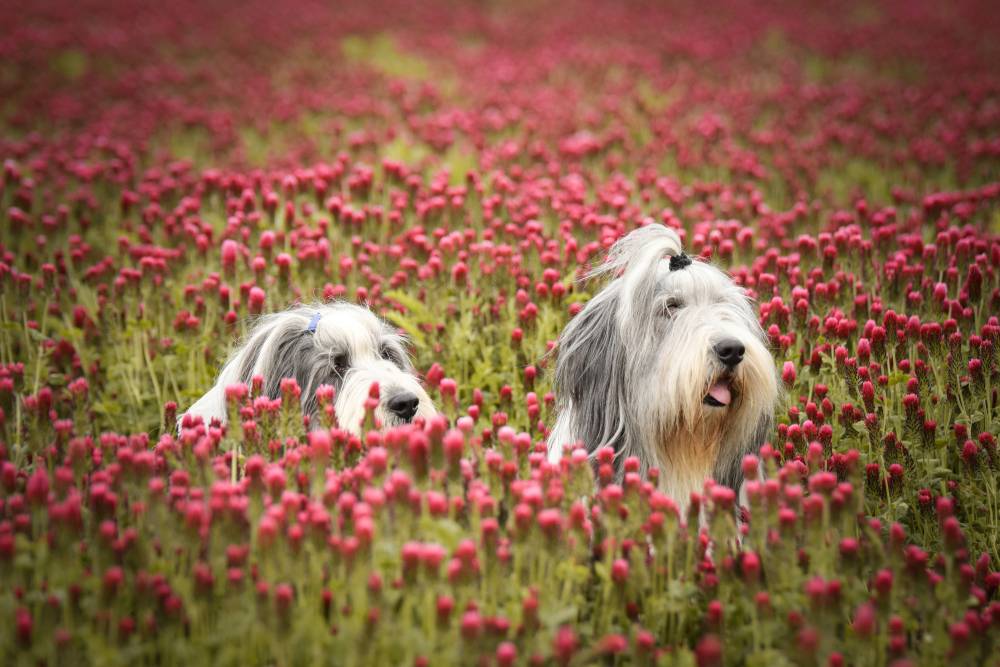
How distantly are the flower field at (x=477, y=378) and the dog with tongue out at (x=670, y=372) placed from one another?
0.30 m

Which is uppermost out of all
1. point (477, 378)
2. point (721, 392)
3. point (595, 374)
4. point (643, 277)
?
point (643, 277)

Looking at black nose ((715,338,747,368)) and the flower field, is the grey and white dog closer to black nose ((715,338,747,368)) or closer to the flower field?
the flower field

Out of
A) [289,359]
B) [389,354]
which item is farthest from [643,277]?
[289,359]

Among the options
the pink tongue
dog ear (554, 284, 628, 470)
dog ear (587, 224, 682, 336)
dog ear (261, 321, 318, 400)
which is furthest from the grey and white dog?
the pink tongue

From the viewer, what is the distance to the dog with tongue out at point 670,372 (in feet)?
14.9

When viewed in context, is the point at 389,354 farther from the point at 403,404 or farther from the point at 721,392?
the point at 721,392

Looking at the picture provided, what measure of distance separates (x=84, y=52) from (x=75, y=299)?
488 inches

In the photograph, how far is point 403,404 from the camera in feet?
15.9

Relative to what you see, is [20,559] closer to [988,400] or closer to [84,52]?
[988,400]

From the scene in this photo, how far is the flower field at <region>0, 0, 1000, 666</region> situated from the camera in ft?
11.4

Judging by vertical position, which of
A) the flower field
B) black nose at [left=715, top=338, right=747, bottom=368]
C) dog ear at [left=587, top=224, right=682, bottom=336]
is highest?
dog ear at [left=587, top=224, right=682, bottom=336]

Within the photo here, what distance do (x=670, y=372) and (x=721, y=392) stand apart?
24 cm

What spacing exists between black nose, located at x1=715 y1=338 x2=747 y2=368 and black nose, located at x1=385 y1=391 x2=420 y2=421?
1.41 metres

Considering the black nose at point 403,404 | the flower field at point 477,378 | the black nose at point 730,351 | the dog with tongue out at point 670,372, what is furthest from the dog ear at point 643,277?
the black nose at point 403,404
